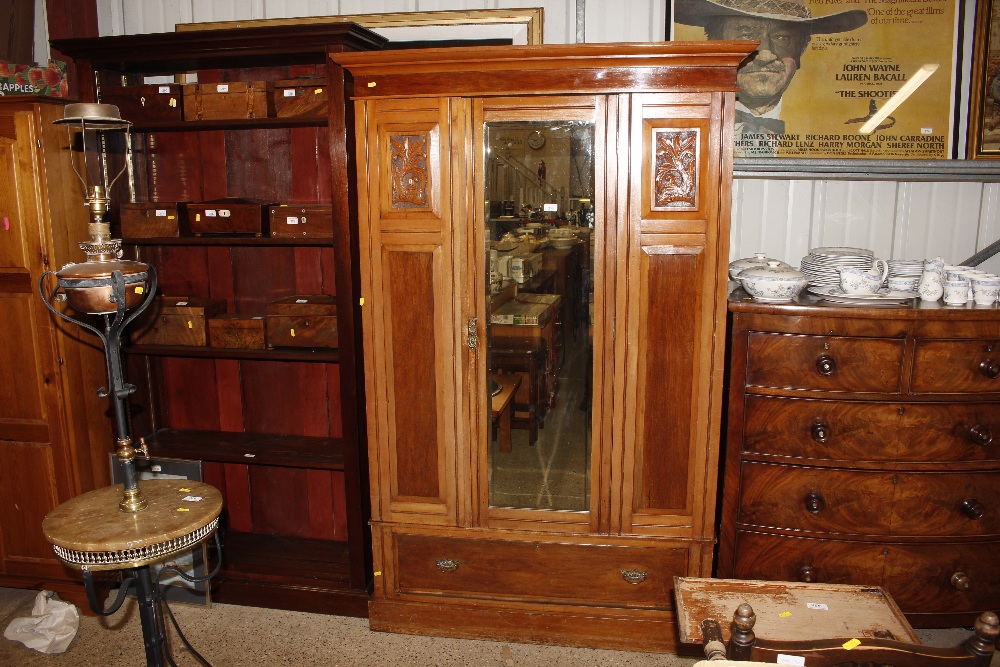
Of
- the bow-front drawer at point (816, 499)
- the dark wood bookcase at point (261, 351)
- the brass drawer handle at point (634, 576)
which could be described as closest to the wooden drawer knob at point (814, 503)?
the bow-front drawer at point (816, 499)

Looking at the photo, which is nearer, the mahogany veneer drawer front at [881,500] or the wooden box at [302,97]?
the mahogany veneer drawer front at [881,500]

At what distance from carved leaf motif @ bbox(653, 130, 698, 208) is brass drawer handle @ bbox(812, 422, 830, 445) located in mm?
904

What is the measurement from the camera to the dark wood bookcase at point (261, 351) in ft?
9.02

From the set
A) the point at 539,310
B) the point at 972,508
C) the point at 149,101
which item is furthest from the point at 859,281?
the point at 149,101

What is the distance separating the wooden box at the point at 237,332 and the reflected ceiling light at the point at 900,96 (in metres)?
2.60

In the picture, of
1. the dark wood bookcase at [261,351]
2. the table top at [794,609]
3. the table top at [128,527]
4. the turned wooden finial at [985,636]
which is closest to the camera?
the turned wooden finial at [985,636]

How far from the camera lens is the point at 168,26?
10.8 feet

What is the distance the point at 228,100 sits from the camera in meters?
2.89

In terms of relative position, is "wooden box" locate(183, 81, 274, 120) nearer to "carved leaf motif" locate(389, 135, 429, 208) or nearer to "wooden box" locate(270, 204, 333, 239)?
"wooden box" locate(270, 204, 333, 239)

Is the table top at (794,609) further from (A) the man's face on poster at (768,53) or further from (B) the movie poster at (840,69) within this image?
(A) the man's face on poster at (768,53)

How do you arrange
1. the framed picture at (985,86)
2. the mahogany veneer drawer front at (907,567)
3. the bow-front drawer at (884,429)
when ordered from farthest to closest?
the framed picture at (985,86)
the mahogany veneer drawer front at (907,567)
the bow-front drawer at (884,429)

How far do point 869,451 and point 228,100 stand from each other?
275 centimetres

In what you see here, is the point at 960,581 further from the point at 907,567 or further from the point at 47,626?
the point at 47,626

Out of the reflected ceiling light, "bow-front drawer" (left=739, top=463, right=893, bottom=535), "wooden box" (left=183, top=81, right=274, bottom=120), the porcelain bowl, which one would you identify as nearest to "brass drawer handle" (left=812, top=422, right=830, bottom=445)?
"bow-front drawer" (left=739, top=463, right=893, bottom=535)
